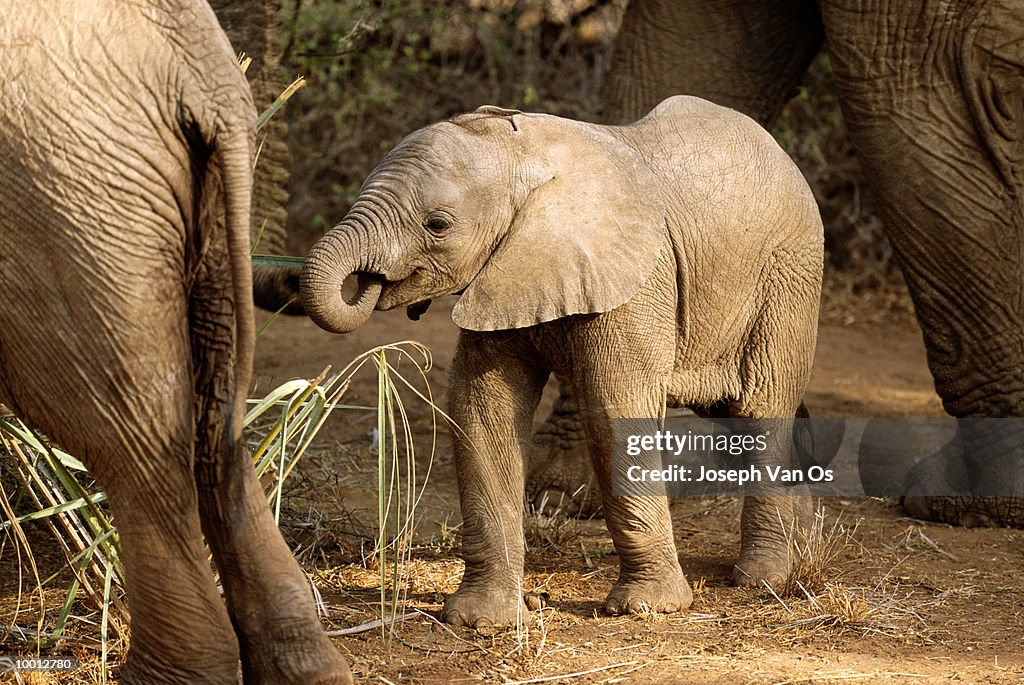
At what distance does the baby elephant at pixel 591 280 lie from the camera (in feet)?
11.7

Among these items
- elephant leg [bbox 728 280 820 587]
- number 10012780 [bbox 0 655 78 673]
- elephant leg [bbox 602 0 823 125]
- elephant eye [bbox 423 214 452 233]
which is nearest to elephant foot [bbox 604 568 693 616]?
elephant leg [bbox 728 280 820 587]

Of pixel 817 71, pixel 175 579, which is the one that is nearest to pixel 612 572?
pixel 175 579

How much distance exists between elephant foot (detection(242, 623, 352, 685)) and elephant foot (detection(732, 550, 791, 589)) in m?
1.41

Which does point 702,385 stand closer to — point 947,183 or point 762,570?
point 762,570

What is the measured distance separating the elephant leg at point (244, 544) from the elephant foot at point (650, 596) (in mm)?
914

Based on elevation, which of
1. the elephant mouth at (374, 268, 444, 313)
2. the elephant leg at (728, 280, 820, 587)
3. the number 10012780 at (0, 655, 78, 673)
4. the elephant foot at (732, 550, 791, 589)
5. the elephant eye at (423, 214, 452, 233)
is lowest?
the number 10012780 at (0, 655, 78, 673)

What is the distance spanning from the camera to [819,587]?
406 centimetres

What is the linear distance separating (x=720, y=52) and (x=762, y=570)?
1.95 meters

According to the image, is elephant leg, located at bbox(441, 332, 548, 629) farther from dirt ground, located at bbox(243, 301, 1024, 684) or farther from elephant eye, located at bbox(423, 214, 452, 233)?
elephant eye, located at bbox(423, 214, 452, 233)

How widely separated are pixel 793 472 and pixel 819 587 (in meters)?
0.36

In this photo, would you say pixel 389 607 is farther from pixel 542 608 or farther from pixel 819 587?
pixel 819 587

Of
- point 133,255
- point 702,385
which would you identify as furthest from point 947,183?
point 133,255

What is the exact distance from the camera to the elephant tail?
2814 millimetres

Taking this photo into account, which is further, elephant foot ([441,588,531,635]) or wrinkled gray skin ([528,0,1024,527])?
wrinkled gray skin ([528,0,1024,527])
